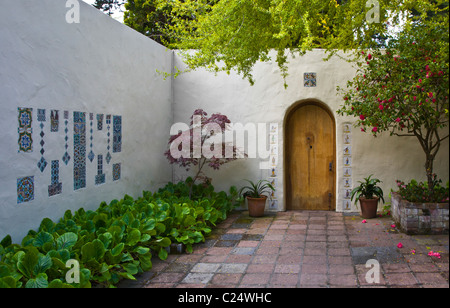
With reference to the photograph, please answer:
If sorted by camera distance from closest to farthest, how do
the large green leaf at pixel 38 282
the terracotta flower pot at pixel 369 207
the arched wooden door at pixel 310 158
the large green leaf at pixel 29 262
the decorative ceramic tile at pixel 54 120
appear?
1. the large green leaf at pixel 38 282
2. the large green leaf at pixel 29 262
3. the decorative ceramic tile at pixel 54 120
4. the terracotta flower pot at pixel 369 207
5. the arched wooden door at pixel 310 158

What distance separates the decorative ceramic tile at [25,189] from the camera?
13.8 ft

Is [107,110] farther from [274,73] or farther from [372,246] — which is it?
[372,246]

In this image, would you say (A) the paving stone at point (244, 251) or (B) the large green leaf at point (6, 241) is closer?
(B) the large green leaf at point (6, 241)

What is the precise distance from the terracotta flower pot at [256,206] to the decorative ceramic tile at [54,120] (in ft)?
11.7

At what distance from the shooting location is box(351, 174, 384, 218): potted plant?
264 inches

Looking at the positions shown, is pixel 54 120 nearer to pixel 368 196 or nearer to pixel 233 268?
pixel 233 268

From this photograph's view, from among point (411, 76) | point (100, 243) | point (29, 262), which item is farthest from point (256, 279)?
point (411, 76)

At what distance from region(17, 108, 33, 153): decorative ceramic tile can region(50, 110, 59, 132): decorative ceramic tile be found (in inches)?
12.3

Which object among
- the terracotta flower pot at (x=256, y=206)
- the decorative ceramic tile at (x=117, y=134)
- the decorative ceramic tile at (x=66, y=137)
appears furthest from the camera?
the terracotta flower pot at (x=256, y=206)

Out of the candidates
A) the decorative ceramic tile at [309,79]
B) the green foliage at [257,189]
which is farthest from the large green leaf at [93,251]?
the decorative ceramic tile at [309,79]

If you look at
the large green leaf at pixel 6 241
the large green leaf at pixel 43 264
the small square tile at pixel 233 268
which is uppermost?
the large green leaf at pixel 6 241

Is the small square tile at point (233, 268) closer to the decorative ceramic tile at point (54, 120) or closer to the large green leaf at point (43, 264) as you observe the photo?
the large green leaf at point (43, 264)

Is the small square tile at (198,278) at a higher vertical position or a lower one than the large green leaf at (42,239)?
lower

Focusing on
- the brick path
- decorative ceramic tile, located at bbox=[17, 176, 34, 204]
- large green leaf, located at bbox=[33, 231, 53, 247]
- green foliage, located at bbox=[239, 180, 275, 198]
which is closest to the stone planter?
the brick path
